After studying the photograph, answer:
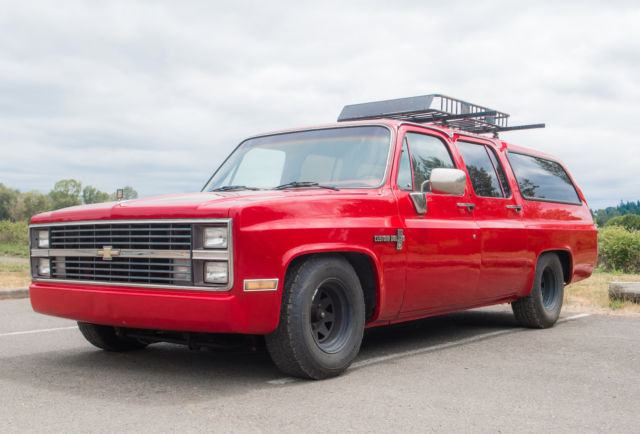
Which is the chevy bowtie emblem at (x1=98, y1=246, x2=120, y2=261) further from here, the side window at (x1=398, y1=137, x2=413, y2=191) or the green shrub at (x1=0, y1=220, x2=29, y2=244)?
the green shrub at (x1=0, y1=220, x2=29, y2=244)

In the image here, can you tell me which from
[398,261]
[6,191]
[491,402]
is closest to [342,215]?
[398,261]

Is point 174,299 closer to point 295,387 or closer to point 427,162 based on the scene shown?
point 295,387

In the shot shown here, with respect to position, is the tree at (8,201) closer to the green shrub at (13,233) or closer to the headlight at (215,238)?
the green shrub at (13,233)

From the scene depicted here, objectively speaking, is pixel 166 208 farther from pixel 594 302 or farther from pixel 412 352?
pixel 594 302

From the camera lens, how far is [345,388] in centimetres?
428

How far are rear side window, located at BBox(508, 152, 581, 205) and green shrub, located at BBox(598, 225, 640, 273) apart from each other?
10.1 m

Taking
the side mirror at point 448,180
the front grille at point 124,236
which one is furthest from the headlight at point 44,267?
the side mirror at point 448,180

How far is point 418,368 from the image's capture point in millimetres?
4922

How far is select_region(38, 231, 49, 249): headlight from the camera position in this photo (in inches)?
198

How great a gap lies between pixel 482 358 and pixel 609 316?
362cm

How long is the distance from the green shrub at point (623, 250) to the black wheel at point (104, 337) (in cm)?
1480

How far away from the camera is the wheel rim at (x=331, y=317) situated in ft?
15.1

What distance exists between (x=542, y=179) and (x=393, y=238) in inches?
131

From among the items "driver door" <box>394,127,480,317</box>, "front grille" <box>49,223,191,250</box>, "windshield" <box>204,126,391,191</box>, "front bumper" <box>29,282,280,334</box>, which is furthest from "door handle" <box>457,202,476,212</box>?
"front grille" <box>49,223,191,250</box>
